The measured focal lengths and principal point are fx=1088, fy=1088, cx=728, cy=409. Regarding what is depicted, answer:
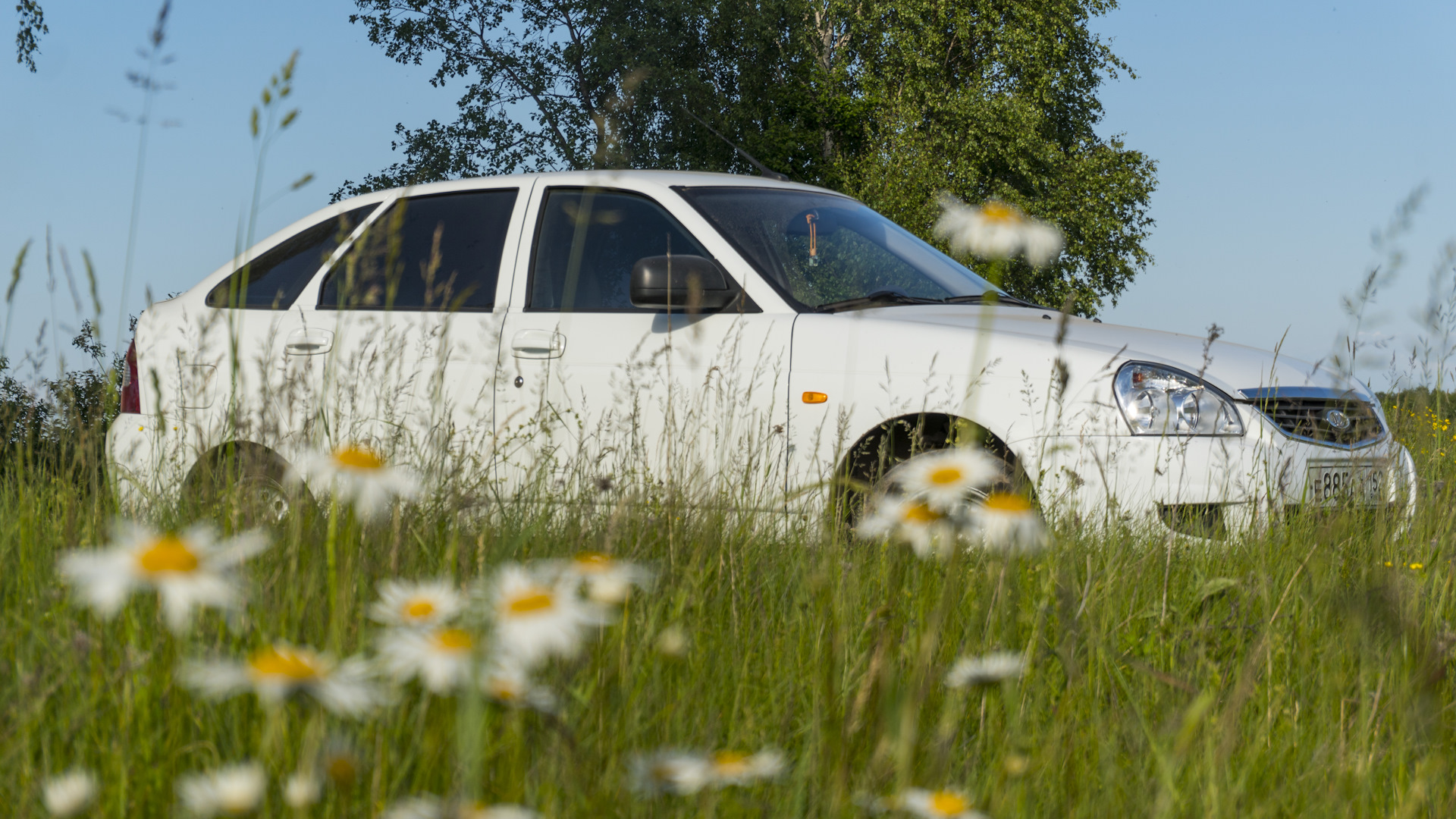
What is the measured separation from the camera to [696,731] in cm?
167

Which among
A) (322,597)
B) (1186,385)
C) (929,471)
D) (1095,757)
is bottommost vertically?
(1095,757)

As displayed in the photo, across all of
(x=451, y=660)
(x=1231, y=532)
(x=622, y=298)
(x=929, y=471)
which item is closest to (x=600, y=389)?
(x=622, y=298)

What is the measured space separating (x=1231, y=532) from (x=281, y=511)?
2643 millimetres

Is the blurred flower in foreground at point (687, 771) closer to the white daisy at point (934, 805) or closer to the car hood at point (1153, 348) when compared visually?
the white daisy at point (934, 805)

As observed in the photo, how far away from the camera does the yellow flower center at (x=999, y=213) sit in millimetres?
1373

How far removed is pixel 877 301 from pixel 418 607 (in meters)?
3.26

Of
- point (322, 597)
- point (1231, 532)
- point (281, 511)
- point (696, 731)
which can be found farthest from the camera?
point (1231, 532)

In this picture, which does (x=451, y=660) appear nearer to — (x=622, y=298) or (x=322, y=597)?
(x=322, y=597)

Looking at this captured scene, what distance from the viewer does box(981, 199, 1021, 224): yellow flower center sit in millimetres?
1373

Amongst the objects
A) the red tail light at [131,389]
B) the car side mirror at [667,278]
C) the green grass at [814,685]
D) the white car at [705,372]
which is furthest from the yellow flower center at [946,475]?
the red tail light at [131,389]

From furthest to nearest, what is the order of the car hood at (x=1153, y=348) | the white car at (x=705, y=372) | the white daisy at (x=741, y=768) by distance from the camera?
the car hood at (x=1153, y=348) < the white car at (x=705, y=372) < the white daisy at (x=741, y=768)

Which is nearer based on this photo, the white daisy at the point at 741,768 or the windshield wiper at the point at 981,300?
the white daisy at the point at 741,768

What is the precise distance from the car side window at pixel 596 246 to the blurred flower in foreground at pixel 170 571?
324cm

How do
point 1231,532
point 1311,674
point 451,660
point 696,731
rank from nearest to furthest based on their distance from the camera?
point 451,660, point 696,731, point 1311,674, point 1231,532
